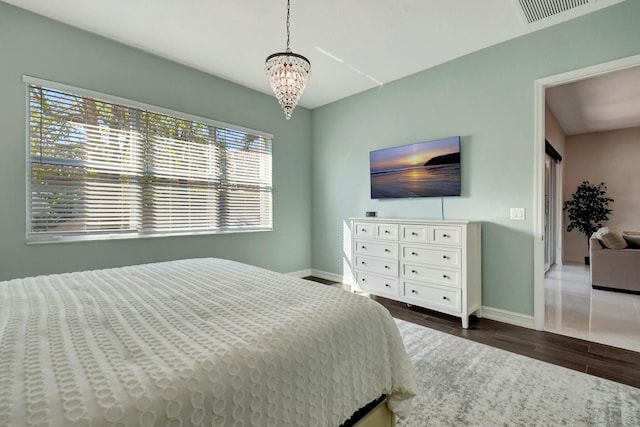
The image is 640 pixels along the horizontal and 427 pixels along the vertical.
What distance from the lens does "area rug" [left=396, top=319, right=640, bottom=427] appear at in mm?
1526

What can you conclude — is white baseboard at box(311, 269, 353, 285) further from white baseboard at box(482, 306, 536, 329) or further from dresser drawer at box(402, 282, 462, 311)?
white baseboard at box(482, 306, 536, 329)

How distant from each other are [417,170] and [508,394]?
2.34 m

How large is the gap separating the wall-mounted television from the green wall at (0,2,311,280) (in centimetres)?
136

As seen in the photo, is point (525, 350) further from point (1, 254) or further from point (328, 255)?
point (1, 254)

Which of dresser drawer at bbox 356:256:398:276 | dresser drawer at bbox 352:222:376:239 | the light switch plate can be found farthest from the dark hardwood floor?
the light switch plate

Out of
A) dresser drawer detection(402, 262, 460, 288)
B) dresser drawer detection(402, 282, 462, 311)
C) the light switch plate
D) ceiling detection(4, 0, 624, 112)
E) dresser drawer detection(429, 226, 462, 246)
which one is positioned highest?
ceiling detection(4, 0, 624, 112)

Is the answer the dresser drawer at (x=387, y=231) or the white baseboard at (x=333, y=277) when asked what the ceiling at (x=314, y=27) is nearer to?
the dresser drawer at (x=387, y=231)

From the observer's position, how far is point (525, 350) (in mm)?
2287

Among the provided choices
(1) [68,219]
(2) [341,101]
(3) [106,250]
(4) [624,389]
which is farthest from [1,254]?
(4) [624,389]

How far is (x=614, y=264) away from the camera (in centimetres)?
381

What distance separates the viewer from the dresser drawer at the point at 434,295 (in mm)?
2803

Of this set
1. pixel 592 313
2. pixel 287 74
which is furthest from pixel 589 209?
pixel 287 74

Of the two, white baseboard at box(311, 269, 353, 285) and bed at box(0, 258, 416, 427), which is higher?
bed at box(0, 258, 416, 427)

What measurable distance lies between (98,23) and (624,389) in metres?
4.79
